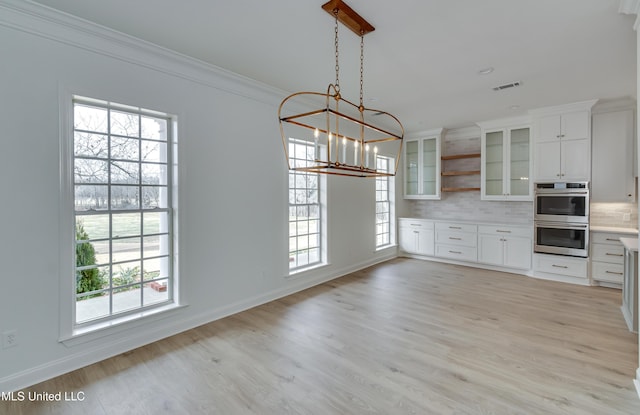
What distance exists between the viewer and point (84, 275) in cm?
279

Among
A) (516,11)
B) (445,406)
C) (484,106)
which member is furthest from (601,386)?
(484,106)

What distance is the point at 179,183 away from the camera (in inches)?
128

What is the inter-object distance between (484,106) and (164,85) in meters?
4.60

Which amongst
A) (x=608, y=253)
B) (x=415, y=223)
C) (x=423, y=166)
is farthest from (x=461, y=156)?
(x=608, y=253)

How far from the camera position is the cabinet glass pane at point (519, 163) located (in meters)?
5.53

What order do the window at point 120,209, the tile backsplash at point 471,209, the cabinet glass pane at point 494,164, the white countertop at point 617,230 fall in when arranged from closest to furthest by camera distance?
the window at point 120,209 < the white countertop at point 617,230 < the cabinet glass pane at point 494,164 < the tile backsplash at point 471,209

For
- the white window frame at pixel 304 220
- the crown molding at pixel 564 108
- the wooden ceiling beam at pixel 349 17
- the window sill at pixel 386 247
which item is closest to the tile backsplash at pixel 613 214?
the crown molding at pixel 564 108

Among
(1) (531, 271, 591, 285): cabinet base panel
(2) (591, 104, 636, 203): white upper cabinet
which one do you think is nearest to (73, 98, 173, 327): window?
(1) (531, 271, 591, 285): cabinet base panel

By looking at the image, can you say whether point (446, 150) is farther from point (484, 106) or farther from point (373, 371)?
point (373, 371)

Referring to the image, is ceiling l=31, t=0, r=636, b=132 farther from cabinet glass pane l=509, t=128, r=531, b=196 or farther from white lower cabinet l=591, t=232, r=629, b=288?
white lower cabinet l=591, t=232, r=629, b=288

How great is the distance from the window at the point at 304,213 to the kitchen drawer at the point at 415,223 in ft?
8.41

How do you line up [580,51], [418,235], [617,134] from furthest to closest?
[418,235]
[617,134]
[580,51]

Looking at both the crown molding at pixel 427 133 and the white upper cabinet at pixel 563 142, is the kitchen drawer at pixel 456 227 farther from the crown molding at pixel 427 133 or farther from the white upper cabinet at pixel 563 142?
the crown molding at pixel 427 133

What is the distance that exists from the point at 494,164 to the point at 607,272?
240 centimetres
